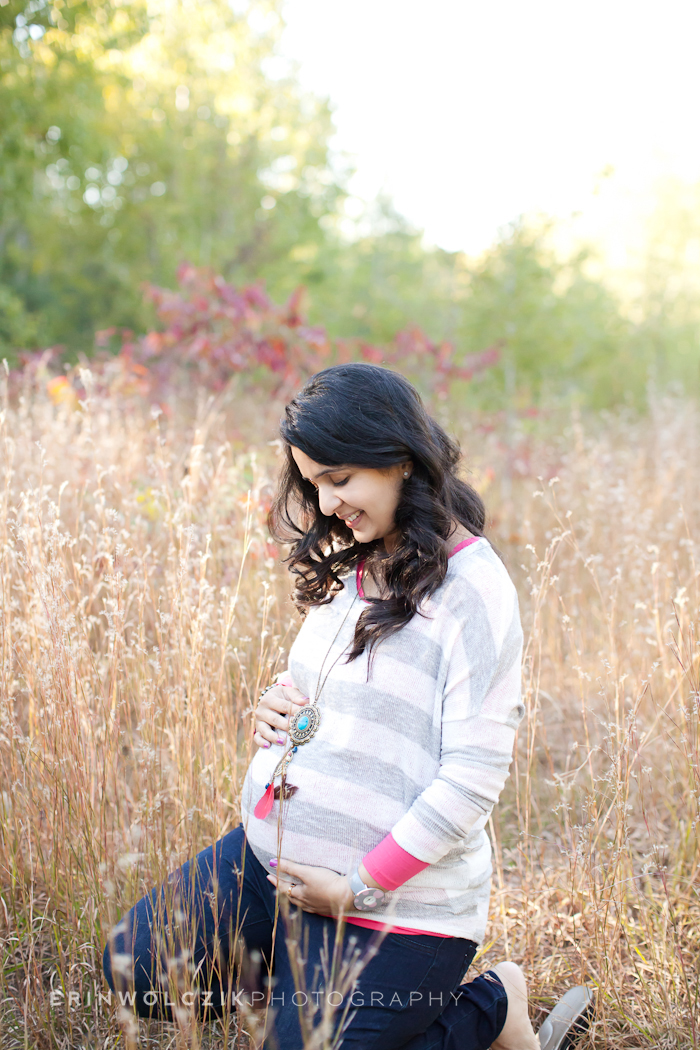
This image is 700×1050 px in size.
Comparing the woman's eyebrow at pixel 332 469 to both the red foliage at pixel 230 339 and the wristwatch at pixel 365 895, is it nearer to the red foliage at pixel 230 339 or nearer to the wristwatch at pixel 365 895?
the wristwatch at pixel 365 895

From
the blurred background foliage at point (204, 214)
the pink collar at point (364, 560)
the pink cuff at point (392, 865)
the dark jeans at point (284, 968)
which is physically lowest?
the dark jeans at point (284, 968)

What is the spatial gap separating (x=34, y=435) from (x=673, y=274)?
16.7 meters

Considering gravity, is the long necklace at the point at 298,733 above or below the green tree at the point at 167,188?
below

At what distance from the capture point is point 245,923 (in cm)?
139

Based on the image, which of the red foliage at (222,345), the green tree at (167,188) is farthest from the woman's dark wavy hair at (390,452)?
the green tree at (167,188)

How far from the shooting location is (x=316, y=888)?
4.03 ft

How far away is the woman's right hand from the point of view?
4.69 feet

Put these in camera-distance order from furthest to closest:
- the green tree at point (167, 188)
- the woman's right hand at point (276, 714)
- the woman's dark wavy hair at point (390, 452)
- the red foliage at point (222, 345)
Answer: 1. the green tree at point (167, 188)
2. the red foliage at point (222, 345)
3. the woman's right hand at point (276, 714)
4. the woman's dark wavy hair at point (390, 452)

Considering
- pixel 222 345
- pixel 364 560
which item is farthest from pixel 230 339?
pixel 364 560

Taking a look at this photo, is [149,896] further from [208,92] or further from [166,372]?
[208,92]

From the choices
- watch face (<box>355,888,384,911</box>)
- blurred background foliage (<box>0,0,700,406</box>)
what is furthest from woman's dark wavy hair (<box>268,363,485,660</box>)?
blurred background foliage (<box>0,0,700,406</box>)

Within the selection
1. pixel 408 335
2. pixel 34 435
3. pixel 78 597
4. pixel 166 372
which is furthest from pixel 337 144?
pixel 78 597

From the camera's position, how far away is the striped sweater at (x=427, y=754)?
1.21 metres

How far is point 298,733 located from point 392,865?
0.29 metres
